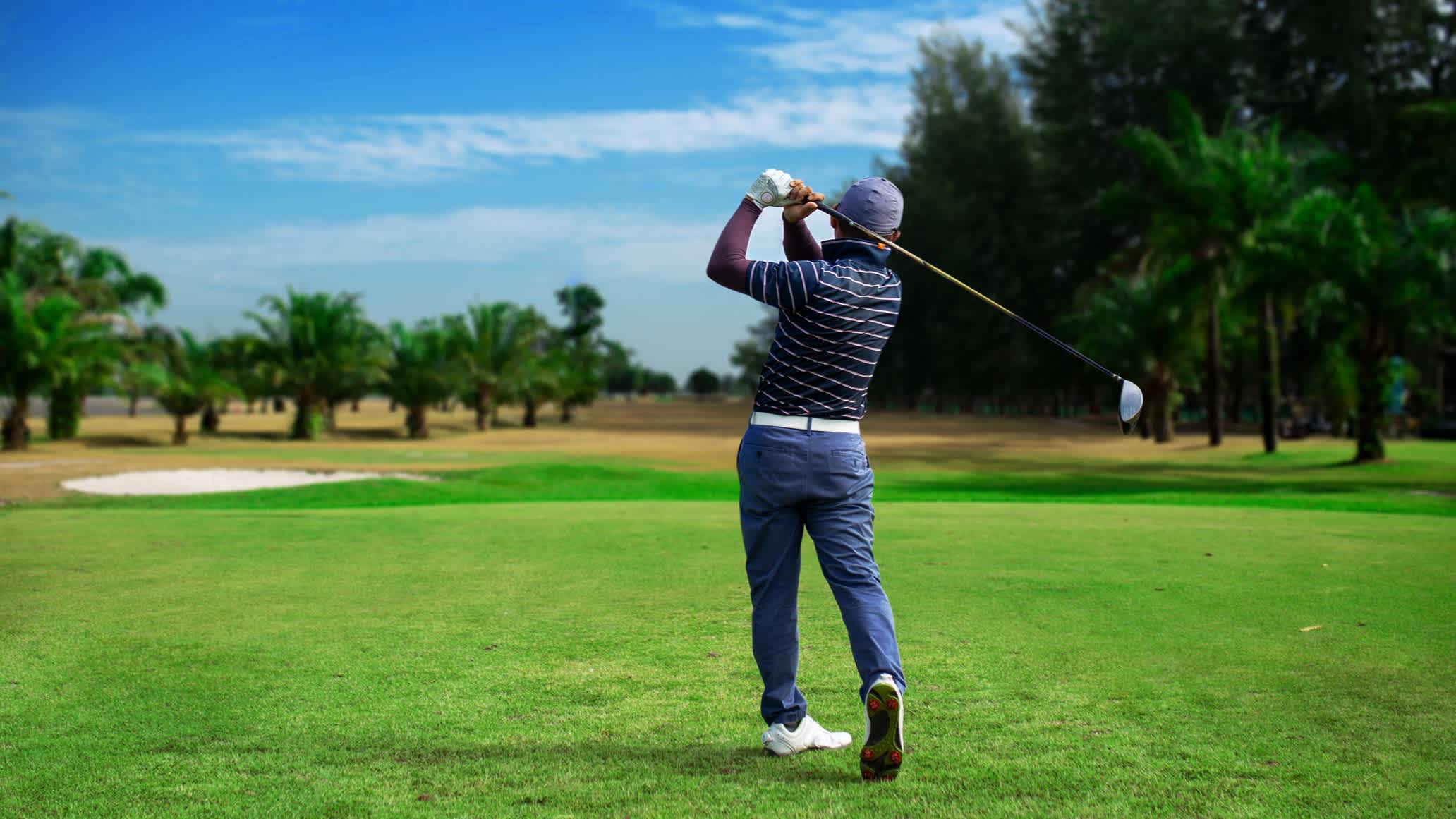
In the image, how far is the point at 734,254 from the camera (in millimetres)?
4617

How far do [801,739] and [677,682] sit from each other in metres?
1.15

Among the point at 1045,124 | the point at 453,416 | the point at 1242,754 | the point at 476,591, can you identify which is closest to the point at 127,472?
the point at 476,591

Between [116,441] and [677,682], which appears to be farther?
[116,441]

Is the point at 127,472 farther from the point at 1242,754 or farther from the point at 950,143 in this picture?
the point at 950,143

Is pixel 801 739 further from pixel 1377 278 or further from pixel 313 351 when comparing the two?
pixel 313 351

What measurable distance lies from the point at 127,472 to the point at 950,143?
2118 inches

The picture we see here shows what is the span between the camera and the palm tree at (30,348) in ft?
98.9

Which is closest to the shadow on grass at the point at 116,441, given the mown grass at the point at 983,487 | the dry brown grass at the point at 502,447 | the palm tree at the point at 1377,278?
the dry brown grass at the point at 502,447

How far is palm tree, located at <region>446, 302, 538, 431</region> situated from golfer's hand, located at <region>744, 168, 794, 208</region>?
4655cm

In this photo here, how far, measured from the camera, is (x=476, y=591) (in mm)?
7887

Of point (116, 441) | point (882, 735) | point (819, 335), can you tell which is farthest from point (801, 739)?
point (116, 441)

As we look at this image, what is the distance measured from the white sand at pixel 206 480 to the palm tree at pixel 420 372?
2116 cm

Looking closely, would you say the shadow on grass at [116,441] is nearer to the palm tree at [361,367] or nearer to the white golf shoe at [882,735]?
the palm tree at [361,367]

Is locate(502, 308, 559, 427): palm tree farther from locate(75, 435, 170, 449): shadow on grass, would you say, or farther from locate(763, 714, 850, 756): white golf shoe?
locate(763, 714, 850, 756): white golf shoe
